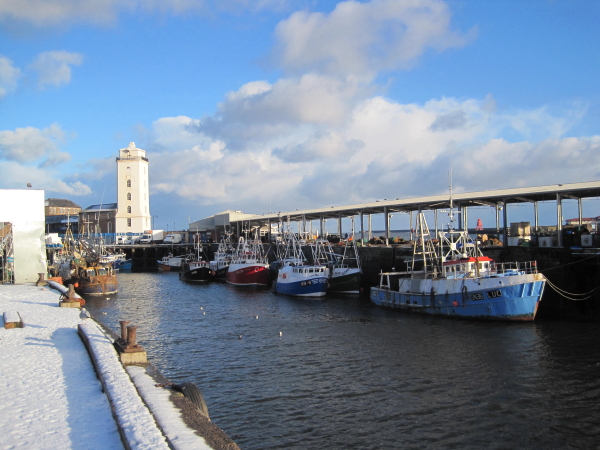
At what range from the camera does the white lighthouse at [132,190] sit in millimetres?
107875

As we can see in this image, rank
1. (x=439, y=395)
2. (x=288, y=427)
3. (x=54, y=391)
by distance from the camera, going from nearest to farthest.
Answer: (x=54, y=391) < (x=288, y=427) < (x=439, y=395)

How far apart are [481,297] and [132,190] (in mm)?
93191

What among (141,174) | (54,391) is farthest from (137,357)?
(141,174)

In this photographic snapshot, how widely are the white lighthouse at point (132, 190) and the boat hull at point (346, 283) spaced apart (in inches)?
2917

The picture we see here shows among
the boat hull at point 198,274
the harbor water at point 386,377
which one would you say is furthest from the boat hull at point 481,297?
the boat hull at point 198,274

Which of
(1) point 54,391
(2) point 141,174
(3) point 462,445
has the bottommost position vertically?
(3) point 462,445

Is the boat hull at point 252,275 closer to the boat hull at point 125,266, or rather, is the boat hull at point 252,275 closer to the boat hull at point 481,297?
the boat hull at point 481,297

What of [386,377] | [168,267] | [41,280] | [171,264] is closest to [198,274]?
[171,264]

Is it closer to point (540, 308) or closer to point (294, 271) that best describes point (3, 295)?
point (294, 271)

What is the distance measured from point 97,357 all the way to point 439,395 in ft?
35.5

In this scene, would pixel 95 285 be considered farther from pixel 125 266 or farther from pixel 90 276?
pixel 125 266

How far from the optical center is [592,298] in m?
30.1

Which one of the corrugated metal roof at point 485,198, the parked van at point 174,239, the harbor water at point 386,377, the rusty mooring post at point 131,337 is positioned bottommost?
the harbor water at point 386,377

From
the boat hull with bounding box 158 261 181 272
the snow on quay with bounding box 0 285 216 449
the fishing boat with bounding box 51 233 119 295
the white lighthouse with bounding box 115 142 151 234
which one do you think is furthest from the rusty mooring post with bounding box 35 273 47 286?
the white lighthouse with bounding box 115 142 151 234
